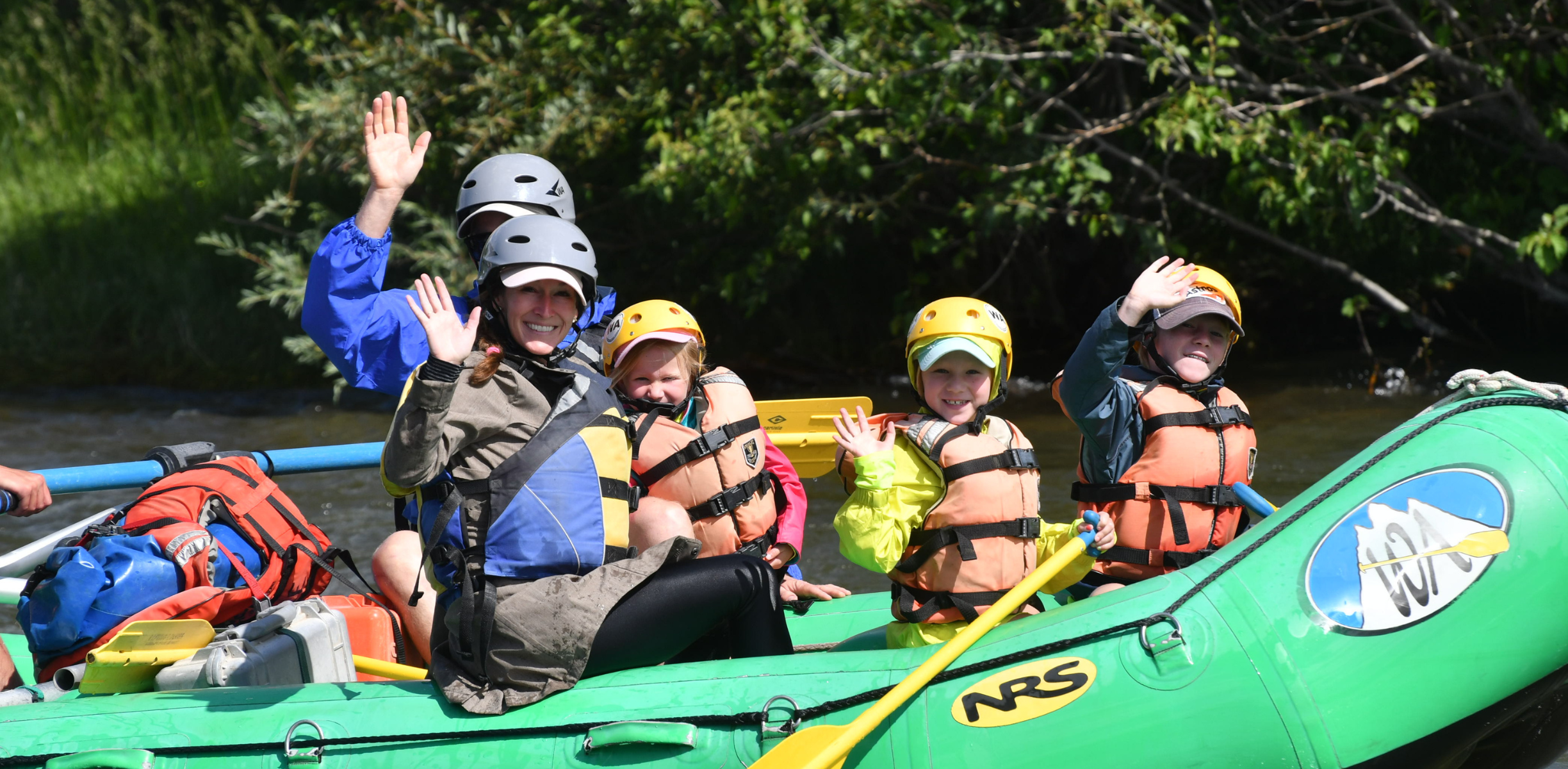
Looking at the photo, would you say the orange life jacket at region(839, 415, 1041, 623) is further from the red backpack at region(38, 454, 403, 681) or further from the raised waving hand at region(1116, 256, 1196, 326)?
the red backpack at region(38, 454, 403, 681)

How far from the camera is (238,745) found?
260cm

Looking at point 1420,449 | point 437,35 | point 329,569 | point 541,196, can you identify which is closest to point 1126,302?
point 1420,449

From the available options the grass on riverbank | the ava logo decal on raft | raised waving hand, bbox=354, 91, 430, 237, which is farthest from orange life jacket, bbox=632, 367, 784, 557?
the grass on riverbank

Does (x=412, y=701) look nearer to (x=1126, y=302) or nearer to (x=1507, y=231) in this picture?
(x=1126, y=302)

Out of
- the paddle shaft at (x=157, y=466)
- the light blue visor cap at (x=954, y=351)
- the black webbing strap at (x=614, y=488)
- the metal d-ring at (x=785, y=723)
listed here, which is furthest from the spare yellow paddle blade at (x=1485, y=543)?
the paddle shaft at (x=157, y=466)

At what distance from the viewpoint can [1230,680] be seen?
7.80 feet

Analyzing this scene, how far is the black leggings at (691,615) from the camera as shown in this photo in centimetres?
262

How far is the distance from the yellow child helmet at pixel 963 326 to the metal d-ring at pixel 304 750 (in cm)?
146

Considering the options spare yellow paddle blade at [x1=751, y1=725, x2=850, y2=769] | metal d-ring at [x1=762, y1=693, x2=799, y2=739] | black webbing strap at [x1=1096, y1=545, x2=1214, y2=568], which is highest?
black webbing strap at [x1=1096, y1=545, x2=1214, y2=568]

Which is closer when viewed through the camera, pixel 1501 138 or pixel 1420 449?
pixel 1420 449

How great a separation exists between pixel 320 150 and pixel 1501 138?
6743mm

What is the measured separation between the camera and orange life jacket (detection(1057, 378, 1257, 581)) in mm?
3139

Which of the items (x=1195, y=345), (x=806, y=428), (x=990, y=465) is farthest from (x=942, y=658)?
(x=806, y=428)

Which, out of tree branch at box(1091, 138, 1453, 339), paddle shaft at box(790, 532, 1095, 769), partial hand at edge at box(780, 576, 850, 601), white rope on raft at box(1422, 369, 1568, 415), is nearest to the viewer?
paddle shaft at box(790, 532, 1095, 769)
